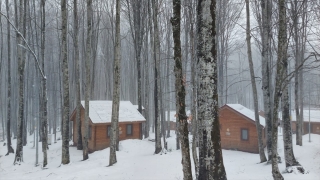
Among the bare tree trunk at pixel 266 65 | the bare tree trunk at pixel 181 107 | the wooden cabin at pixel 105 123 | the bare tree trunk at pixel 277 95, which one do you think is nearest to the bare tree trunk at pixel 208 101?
the bare tree trunk at pixel 181 107

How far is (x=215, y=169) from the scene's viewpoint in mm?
5156

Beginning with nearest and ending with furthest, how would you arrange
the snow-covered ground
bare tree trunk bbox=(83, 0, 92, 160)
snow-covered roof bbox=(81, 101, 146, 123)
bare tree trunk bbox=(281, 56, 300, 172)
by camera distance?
bare tree trunk bbox=(281, 56, 300, 172), the snow-covered ground, bare tree trunk bbox=(83, 0, 92, 160), snow-covered roof bbox=(81, 101, 146, 123)

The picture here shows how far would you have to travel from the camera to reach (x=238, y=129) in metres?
24.1

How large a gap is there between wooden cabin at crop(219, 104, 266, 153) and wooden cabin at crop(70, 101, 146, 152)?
8.58 metres

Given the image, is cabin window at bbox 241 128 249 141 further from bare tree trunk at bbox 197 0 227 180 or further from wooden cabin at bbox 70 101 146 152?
bare tree trunk at bbox 197 0 227 180

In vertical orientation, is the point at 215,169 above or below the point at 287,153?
above

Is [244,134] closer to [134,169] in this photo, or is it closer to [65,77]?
[134,169]

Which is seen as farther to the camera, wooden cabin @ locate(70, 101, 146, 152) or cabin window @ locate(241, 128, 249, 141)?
cabin window @ locate(241, 128, 249, 141)

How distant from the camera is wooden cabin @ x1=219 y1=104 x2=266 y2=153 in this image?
2303cm

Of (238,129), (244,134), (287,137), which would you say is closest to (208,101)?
(287,137)

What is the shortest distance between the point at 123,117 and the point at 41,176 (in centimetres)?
Answer: 1156

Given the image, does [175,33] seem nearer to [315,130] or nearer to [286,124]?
[286,124]

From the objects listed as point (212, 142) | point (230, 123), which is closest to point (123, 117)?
point (230, 123)

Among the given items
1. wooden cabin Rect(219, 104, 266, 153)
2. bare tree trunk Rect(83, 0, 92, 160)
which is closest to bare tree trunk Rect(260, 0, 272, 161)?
wooden cabin Rect(219, 104, 266, 153)
